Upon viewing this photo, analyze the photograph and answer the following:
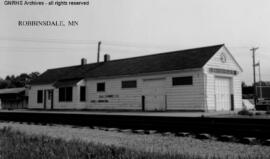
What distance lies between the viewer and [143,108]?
2436cm

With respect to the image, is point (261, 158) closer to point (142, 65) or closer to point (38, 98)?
point (142, 65)

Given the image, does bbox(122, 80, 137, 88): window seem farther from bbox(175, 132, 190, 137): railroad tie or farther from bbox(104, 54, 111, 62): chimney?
bbox(175, 132, 190, 137): railroad tie

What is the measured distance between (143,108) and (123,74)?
368 centimetres

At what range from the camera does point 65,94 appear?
102 feet

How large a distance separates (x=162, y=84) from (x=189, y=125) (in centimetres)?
1325

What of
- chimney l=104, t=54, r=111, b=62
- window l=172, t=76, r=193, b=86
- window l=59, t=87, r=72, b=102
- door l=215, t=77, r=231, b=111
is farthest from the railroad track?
chimney l=104, t=54, r=111, b=62

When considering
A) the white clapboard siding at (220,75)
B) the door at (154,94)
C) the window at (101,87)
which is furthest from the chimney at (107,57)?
the white clapboard siding at (220,75)

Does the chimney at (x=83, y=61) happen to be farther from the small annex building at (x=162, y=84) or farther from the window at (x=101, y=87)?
the window at (x=101, y=87)

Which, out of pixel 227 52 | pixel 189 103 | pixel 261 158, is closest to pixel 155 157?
pixel 261 158

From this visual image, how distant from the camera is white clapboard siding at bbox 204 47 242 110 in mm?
21484

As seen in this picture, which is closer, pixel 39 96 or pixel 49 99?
pixel 49 99

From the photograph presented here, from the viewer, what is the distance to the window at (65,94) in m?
30.5

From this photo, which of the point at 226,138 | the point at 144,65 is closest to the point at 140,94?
the point at 144,65

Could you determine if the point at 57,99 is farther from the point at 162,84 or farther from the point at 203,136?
the point at 203,136
